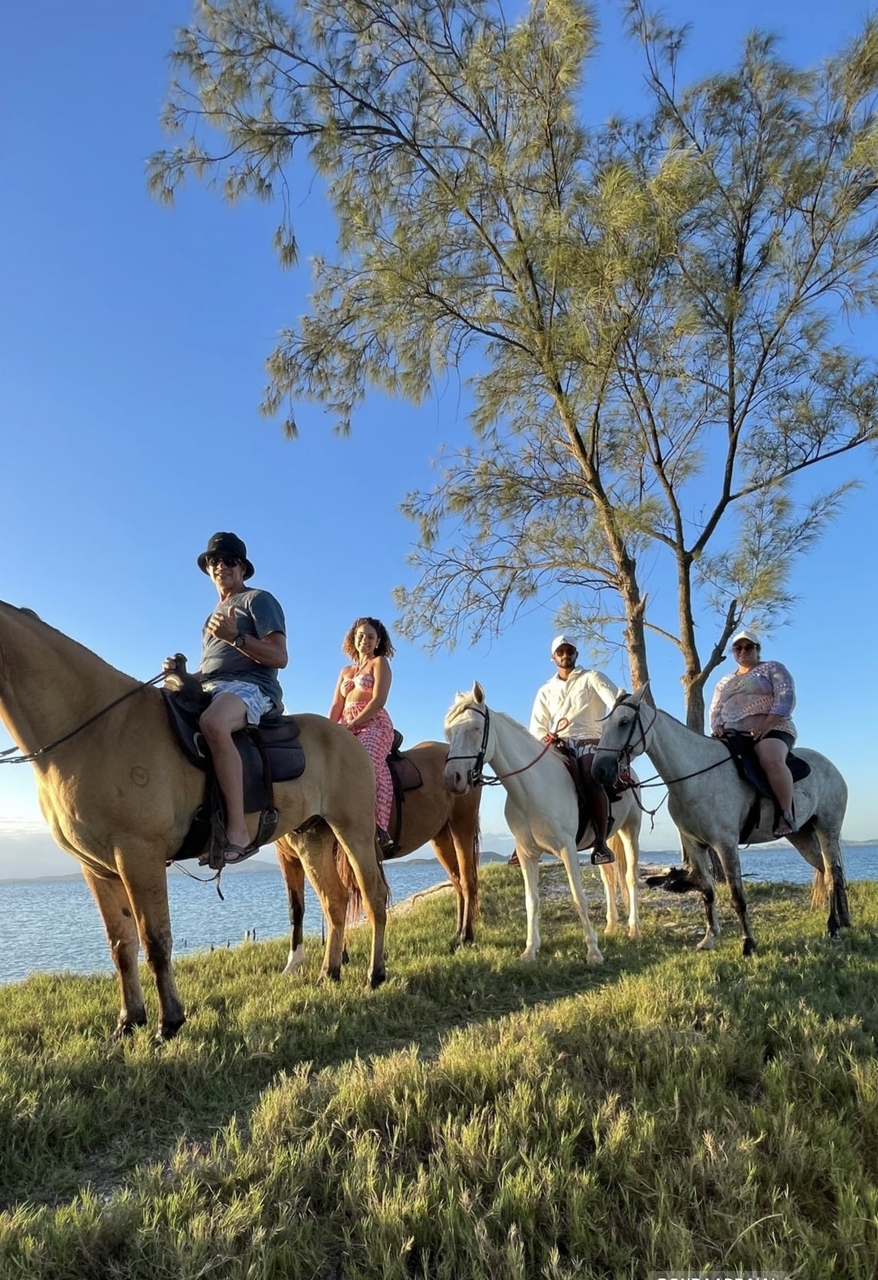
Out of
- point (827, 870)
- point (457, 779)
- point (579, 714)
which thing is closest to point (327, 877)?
point (457, 779)

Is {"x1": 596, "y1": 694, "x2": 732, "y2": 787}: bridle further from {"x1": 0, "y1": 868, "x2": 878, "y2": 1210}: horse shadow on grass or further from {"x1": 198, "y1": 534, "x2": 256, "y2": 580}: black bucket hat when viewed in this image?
{"x1": 198, "y1": 534, "x2": 256, "y2": 580}: black bucket hat

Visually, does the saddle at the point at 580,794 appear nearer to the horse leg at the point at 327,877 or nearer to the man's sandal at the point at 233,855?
the horse leg at the point at 327,877

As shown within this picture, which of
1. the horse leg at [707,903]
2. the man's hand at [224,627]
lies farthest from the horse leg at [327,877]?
the horse leg at [707,903]

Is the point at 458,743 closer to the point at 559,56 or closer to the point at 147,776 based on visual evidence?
the point at 147,776

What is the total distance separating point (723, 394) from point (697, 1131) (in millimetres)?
9169

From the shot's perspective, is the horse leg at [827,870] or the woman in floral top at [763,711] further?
Result: the horse leg at [827,870]

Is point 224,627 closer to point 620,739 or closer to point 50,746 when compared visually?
point 50,746

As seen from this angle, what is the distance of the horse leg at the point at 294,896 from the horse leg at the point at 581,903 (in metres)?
2.28

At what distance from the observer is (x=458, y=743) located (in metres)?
6.23

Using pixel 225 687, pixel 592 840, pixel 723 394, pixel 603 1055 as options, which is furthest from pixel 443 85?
pixel 603 1055

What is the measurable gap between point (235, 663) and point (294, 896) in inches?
98.5

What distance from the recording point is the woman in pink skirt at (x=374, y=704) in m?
6.41

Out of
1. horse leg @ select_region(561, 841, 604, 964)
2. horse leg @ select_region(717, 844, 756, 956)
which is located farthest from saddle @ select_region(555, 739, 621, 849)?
horse leg @ select_region(717, 844, 756, 956)

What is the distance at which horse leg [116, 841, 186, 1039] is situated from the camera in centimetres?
397
